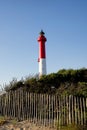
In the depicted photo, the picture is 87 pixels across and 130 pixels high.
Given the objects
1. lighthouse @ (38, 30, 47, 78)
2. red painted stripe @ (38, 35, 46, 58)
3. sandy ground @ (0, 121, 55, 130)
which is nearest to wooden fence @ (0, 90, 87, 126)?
sandy ground @ (0, 121, 55, 130)

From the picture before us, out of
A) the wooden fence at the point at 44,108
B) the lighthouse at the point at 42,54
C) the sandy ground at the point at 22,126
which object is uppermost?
the lighthouse at the point at 42,54

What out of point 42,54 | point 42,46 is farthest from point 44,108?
point 42,46

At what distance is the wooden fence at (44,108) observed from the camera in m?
13.2

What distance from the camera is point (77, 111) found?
13203mm

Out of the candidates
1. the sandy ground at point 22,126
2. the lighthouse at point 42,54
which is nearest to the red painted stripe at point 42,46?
the lighthouse at point 42,54

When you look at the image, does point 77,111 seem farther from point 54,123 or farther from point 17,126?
point 17,126

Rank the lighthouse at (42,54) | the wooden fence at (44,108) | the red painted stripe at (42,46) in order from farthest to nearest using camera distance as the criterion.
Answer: the red painted stripe at (42,46) < the lighthouse at (42,54) < the wooden fence at (44,108)

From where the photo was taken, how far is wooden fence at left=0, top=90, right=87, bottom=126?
1323 centimetres

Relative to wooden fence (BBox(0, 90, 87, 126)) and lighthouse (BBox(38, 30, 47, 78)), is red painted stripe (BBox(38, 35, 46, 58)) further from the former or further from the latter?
wooden fence (BBox(0, 90, 87, 126))

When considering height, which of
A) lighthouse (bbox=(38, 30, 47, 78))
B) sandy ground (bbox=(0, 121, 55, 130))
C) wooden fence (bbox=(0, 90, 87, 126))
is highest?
lighthouse (bbox=(38, 30, 47, 78))

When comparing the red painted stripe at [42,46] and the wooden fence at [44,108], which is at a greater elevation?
the red painted stripe at [42,46]

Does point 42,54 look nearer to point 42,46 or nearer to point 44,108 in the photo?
point 42,46

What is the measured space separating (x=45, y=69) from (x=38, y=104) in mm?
9698

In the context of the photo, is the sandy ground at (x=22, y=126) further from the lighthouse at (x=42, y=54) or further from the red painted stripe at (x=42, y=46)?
the red painted stripe at (x=42, y=46)
